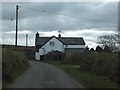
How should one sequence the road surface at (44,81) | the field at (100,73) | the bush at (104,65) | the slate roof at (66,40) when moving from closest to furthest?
the road surface at (44,81) < the field at (100,73) < the bush at (104,65) < the slate roof at (66,40)

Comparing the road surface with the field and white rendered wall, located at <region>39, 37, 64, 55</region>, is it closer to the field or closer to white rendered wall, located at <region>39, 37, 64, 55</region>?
the field


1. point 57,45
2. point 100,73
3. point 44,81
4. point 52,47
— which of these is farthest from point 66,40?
point 44,81

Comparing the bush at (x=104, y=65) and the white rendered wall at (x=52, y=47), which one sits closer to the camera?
the bush at (x=104, y=65)

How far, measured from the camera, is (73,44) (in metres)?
103

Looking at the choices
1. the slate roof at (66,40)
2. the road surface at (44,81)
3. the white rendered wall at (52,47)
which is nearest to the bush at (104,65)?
the road surface at (44,81)

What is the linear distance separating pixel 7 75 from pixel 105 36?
67.4 metres

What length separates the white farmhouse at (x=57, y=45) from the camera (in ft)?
326

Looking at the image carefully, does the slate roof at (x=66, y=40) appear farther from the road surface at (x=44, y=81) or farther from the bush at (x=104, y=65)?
the road surface at (x=44, y=81)

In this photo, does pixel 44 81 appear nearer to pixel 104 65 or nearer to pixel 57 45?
pixel 104 65

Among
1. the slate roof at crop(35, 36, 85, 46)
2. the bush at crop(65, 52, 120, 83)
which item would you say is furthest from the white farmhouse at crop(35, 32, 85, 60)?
the bush at crop(65, 52, 120, 83)

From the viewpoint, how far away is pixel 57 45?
9969cm

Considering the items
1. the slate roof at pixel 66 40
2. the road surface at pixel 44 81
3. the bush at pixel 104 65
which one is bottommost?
the road surface at pixel 44 81

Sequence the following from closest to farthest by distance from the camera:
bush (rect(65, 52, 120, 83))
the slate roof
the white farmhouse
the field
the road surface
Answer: the road surface → the field → bush (rect(65, 52, 120, 83)) → the white farmhouse → the slate roof

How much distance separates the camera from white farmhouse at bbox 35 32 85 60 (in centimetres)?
9925
